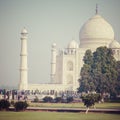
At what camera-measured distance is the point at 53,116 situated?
27.3 m

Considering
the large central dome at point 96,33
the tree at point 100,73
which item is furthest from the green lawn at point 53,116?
the large central dome at point 96,33

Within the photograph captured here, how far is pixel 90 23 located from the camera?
7438 cm

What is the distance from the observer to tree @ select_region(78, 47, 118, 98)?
1859 inches

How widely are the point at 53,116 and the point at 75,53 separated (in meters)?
45.8

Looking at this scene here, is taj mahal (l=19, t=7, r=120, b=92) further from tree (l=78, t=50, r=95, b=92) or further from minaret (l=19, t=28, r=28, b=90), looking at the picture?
tree (l=78, t=50, r=95, b=92)

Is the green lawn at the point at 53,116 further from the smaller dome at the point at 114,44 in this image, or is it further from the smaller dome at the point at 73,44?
the smaller dome at the point at 73,44

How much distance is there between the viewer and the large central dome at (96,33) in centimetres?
7400

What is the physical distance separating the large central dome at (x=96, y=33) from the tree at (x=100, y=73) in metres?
21.6

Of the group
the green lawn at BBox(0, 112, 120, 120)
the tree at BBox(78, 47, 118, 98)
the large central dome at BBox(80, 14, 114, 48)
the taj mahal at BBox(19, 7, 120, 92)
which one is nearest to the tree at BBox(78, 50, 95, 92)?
the tree at BBox(78, 47, 118, 98)

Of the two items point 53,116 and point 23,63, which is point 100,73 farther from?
point 53,116

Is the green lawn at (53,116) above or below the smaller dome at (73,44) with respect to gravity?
below

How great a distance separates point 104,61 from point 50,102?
10.3 meters

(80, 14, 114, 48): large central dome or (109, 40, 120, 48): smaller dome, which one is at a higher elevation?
(80, 14, 114, 48): large central dome

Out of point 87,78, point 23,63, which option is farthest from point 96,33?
point 87,78
